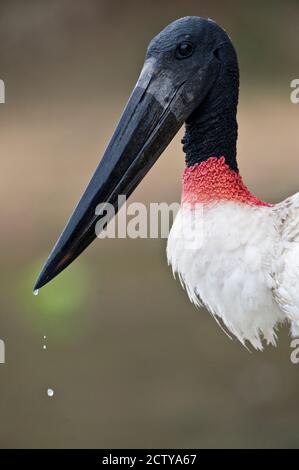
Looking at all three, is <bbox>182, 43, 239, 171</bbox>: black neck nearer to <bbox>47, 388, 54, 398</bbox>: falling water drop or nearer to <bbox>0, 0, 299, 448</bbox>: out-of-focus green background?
<bbox>0, 0, 299, 448</bbox>: out-of-focus green background

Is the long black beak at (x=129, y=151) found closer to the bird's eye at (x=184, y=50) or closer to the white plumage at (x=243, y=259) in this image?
the bird's eye at (x=184, y=50)

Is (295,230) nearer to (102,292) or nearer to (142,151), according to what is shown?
(142,151)

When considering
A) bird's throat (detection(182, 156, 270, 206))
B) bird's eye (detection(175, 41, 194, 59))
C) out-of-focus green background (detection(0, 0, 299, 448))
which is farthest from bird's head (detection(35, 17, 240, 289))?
out-of-focus green background (detection(0, 0, 299, 448))

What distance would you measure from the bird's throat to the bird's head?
0.11 m

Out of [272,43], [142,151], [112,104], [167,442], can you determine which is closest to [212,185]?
[142,151]

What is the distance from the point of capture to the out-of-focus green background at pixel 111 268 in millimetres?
4148

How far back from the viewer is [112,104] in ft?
21.4

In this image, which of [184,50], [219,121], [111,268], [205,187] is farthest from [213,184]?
[111,268]

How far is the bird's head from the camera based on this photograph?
2.44 metres

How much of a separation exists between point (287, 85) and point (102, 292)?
2244 millimetres

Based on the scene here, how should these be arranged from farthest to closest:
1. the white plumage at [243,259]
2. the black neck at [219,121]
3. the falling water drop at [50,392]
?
the falling water drop at [50,392], the black neck at [219,121], the white plumage at [243,259]

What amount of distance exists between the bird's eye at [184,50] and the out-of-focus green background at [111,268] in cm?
192

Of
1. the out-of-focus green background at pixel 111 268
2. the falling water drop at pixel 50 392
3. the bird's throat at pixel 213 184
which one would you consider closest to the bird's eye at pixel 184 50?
the bird's throat at pixel 213 184

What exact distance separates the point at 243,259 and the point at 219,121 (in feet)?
1.19
